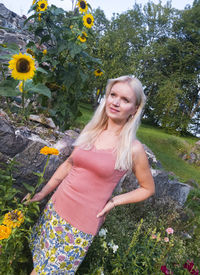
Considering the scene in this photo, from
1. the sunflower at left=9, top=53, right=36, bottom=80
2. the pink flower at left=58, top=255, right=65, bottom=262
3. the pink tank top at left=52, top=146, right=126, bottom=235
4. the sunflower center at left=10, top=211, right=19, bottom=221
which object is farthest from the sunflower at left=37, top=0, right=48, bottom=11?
the pink flower at left=58, top=255, right=65, bottom=262

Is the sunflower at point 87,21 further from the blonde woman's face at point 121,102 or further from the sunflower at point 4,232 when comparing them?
the sunflower at point 4,232

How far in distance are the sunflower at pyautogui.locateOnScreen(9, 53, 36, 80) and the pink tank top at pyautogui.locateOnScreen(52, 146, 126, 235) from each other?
672 mm

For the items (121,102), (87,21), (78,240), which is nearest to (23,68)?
(121,102)

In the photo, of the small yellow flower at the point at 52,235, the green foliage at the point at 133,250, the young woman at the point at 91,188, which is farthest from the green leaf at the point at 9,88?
the green foliage at the point at 133,250

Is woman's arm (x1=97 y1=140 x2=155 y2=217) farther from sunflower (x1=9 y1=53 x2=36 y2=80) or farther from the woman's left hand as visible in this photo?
sunflower (x1=9 y1=53 x2=36 y2=80)

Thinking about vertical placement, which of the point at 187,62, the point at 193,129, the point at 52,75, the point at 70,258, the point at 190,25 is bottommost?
the point at 193,129

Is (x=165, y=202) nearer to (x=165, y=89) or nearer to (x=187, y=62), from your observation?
(x=165, y=89)

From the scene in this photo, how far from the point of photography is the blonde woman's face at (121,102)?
5.63 feet

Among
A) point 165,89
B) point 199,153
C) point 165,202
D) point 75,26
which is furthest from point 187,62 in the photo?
point 75,26

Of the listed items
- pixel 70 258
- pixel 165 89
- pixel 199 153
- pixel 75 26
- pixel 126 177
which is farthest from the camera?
pixel 165 89

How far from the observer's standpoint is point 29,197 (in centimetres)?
163

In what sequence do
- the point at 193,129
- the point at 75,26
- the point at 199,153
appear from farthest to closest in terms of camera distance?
1. the point at 193,129
2. the point at 199,153
3. the point at 75,26

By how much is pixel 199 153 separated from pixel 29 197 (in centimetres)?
1179

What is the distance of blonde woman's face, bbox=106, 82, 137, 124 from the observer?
5.63ft
